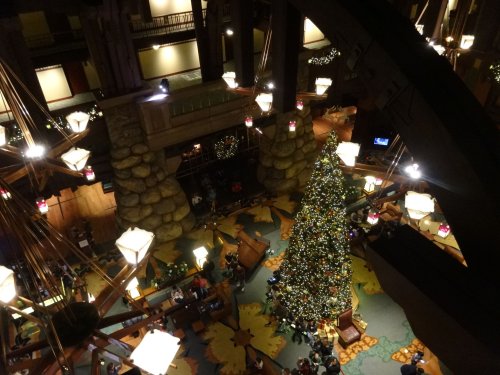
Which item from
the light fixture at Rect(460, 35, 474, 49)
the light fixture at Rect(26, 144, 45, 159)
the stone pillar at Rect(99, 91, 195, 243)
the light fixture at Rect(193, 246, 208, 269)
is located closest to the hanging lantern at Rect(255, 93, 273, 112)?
the light fixture at Rect(26, 144, 45, 159)

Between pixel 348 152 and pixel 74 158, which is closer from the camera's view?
pixel 74 158

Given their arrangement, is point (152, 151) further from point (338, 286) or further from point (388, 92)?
point (388, 92)

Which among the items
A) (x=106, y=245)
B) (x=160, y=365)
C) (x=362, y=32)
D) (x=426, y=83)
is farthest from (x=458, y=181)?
(x=106, y=245)

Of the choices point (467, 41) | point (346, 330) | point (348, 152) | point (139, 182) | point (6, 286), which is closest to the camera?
point (6, 286)

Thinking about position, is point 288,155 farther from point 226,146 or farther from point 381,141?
point 381,141

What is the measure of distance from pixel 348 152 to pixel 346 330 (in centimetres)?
580

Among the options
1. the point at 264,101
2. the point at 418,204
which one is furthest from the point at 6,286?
the point at 418,204

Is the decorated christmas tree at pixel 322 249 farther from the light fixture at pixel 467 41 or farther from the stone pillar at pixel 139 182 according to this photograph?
the light fixture at pixel 467 41

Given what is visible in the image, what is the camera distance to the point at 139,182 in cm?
1320

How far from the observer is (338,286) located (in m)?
9.98

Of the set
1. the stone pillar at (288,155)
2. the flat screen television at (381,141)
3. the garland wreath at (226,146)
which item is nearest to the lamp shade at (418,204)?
the stone pillar at (288,155)

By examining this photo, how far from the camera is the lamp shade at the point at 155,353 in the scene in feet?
16.0

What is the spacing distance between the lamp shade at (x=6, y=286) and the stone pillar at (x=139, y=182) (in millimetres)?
7398

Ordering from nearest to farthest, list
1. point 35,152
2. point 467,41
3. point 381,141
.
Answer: point 35,152 → point 467,41 → point 381,141
